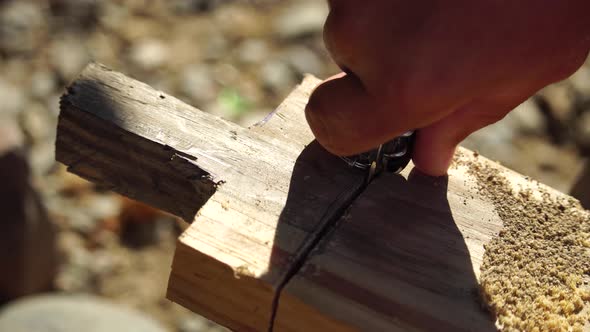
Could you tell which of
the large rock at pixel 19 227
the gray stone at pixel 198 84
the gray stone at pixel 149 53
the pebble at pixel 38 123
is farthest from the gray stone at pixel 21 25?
the large rock at pixel 19 227

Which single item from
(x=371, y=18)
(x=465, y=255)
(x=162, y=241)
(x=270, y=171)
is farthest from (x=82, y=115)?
(x=162, y=241)

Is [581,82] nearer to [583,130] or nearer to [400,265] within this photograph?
[583,130]

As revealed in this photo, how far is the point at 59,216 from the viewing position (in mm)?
3475

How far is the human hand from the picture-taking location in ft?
3.28

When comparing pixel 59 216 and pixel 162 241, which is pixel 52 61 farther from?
pixel 162 241

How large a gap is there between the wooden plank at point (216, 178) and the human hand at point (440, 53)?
222mm

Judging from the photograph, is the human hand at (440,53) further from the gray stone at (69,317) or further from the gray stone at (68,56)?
the gray stone at (68,56)

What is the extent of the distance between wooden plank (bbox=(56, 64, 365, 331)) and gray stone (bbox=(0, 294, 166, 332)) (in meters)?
1.40

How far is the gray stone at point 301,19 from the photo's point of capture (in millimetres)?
4172

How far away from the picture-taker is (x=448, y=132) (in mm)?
1217

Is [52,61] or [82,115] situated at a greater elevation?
[82,115]

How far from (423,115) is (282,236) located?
32 centimetres

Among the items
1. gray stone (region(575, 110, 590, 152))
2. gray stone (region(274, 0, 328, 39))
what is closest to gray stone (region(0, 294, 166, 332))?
gray stone (region(274, 0, 328, 39))

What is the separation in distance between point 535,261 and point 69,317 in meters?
1.91
